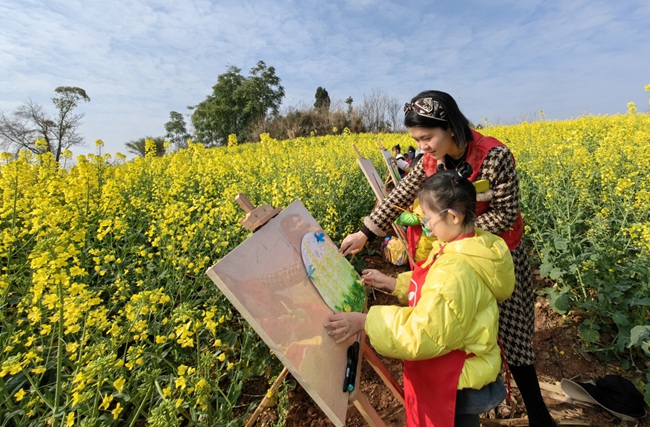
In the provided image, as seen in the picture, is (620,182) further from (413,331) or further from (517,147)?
(517,147)

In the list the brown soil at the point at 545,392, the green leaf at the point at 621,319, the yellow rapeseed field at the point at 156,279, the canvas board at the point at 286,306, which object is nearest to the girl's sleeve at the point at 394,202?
the canvas board at the point at 286,306

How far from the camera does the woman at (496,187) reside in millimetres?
1504

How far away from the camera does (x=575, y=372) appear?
2471 mm

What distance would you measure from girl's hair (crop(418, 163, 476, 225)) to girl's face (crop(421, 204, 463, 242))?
0.02 meters

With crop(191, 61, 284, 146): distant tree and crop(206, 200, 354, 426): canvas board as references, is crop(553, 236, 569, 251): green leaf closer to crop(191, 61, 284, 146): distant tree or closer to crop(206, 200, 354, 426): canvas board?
crop(206, 200, 354, 426): canvas board

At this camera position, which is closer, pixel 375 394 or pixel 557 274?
pixel 375 394

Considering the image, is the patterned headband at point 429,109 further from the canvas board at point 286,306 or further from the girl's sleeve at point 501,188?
the canvas board at point 286,306

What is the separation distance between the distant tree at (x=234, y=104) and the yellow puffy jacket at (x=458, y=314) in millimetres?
34903

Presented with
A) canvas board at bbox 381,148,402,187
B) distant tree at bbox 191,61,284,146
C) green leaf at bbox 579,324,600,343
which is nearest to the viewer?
green leaf at bbox 579,324,600,343

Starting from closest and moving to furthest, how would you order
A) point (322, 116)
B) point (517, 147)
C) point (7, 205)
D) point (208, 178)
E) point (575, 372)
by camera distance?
point (7, 205)
point (575, 372)
point (208, 178)
point (517, 147)
point (322, 116)

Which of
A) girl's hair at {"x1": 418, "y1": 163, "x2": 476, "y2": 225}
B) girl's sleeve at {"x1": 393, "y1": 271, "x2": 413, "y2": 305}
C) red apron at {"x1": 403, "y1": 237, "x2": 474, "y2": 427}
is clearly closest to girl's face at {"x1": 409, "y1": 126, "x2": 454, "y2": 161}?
girl's hair at {"x1": 418, "y1": 163, "x2": 476, "y2": 225}

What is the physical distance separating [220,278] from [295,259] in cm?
45

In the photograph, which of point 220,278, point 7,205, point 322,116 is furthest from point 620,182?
point 322,116

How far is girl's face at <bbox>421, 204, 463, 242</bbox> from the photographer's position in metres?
1.26
